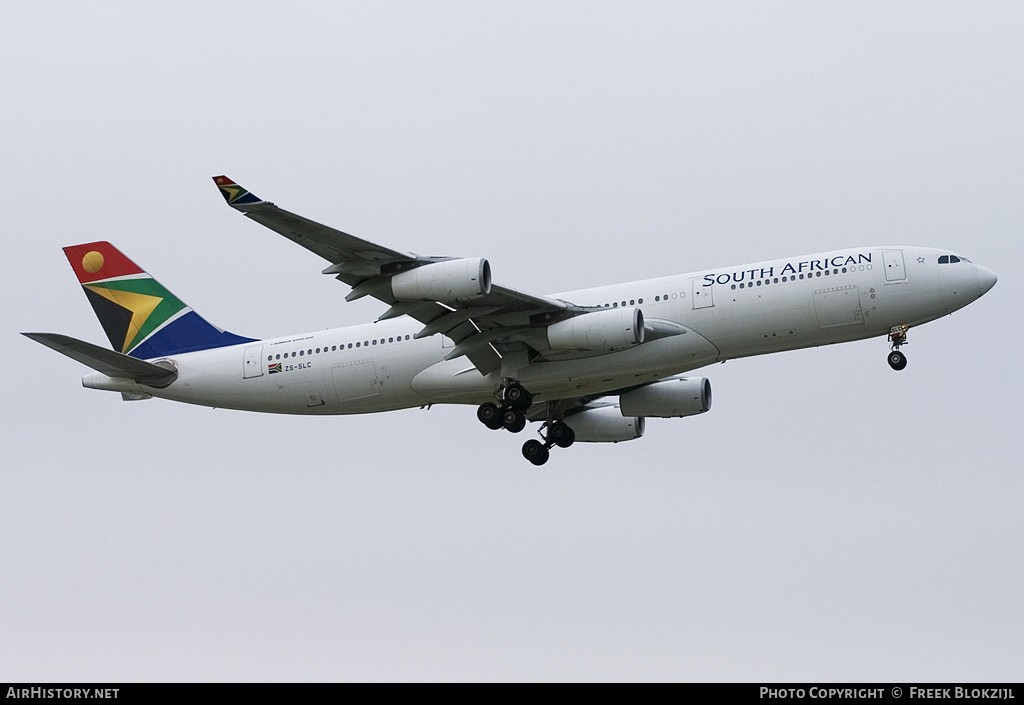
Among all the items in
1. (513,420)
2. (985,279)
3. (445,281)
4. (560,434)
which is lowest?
(513,420)

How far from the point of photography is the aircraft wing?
3447 centimetres

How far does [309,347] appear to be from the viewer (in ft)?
140

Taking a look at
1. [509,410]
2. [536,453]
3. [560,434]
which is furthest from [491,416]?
[560,434]

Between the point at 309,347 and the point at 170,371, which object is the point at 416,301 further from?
the point at 170,371

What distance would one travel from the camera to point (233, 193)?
3359cm

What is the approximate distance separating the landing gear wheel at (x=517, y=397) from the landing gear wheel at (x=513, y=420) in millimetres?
277

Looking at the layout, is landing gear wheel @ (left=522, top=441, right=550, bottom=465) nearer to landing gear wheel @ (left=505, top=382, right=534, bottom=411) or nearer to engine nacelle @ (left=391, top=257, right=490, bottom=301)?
landing gear wheel @ (left=505, top=382, right=534, bottom=411)

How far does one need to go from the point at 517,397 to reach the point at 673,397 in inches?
248

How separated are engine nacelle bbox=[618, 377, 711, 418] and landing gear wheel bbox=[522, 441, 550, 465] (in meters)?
3.68

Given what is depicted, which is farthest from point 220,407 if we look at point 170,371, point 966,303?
point 966,303

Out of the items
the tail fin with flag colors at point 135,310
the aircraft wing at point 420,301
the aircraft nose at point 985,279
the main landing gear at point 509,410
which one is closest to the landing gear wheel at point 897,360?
the aircraft nose at point 985,279

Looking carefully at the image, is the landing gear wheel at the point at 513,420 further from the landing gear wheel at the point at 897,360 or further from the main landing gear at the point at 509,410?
the landing gear wheel at the point at 897,360

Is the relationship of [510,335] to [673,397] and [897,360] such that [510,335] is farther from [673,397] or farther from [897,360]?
[897,360]
